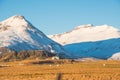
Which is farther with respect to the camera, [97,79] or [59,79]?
[97,79]

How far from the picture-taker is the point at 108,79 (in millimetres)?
44969

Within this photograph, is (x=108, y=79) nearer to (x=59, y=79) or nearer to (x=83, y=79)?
(x=83, y=79)

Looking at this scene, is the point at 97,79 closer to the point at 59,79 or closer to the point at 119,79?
the point at 119,79

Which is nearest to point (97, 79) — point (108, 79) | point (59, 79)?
point (108, 79)

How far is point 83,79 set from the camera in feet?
150

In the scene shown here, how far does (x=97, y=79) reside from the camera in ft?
147

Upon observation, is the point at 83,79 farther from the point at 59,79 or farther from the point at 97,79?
the point at 59,79

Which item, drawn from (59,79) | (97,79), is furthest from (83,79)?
(59,79)

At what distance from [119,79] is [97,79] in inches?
81.7

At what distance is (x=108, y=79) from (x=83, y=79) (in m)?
2.46


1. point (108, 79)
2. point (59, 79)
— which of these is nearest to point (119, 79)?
point (108, 79)

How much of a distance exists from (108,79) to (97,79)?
105 cm

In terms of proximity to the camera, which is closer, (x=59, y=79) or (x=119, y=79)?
(x=59, y=79)

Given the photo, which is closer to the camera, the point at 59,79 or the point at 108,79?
the point at 59,79
